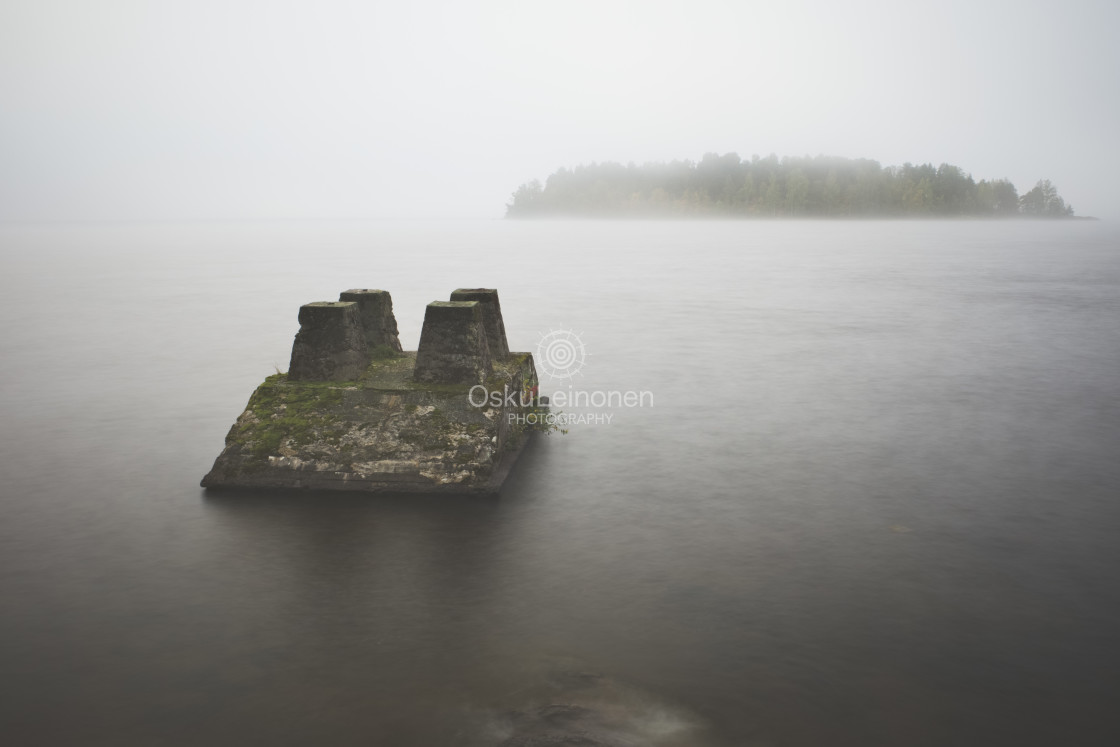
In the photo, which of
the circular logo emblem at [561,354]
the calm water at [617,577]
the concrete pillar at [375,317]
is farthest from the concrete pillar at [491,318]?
the circular logo emblem at [561,354]

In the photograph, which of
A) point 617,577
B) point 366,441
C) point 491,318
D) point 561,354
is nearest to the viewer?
point 617,577

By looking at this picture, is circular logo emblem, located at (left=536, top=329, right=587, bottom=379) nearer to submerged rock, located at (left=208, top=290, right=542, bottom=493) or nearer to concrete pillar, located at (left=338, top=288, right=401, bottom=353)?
concrete pillar, located at (left=338, top=288, right=401, bottom=353)

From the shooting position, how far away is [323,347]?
384 inches

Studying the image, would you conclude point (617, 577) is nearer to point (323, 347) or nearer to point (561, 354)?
point (323, 347)

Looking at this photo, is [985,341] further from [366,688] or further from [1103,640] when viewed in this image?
[366,688]

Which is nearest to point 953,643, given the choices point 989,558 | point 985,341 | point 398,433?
point 989,558

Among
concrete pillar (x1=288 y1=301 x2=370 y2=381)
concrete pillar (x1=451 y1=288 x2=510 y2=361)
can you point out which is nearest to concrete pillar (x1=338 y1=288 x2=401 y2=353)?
concrete pillar (x1=451 y1=288 x2=510 y2=361)

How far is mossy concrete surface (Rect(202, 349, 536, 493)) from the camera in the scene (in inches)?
353

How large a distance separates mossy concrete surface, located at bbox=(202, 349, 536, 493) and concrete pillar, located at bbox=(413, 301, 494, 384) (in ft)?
0.45

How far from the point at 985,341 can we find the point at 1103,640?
1691 cm

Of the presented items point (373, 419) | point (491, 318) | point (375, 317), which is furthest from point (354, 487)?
point (491, 318)

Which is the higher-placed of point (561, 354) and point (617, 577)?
point (561, 354)

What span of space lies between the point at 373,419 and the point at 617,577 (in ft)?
11.1

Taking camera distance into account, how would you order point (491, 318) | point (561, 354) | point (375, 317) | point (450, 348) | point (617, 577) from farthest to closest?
point (561, 354), point (375, 317), point (491, 318), point (450, 348), point (617, 577)
